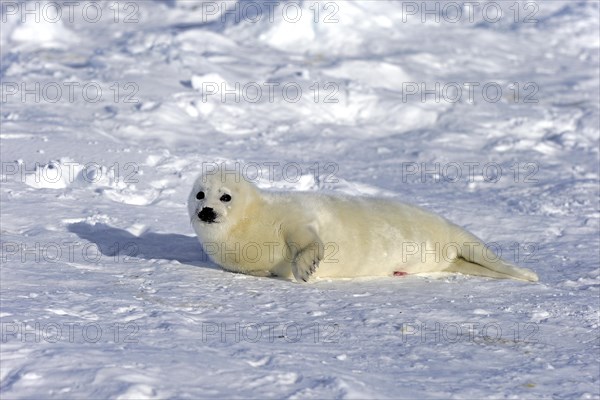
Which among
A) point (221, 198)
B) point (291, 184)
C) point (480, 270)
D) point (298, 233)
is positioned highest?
point (291, 184)

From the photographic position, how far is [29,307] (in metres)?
3.41

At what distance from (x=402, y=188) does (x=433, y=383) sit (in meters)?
3.80

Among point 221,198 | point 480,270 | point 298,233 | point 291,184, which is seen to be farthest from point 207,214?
point 291,184

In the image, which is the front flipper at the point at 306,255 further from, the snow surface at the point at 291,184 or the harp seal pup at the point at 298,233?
the snow surface at the point at 291,184

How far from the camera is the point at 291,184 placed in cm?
629

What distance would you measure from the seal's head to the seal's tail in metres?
1.05

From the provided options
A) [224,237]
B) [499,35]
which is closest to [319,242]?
[224,237]

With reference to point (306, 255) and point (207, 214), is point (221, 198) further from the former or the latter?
point (306, 255)

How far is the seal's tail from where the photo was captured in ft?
Answer: 14.9

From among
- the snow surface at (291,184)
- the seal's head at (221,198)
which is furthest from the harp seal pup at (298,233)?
the snow surface at (291,184)

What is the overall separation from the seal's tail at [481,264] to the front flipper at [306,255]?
87 centimetres

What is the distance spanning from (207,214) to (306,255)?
49 cm

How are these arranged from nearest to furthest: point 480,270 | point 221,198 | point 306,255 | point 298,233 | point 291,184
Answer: point 306,255, point 298,233, point 221,198, point 480,270, point 291,184

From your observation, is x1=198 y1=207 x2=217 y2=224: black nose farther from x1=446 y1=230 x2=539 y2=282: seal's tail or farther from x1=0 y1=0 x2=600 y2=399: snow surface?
x1=446 y1=230 x2=539 y2=282: seal's tail
